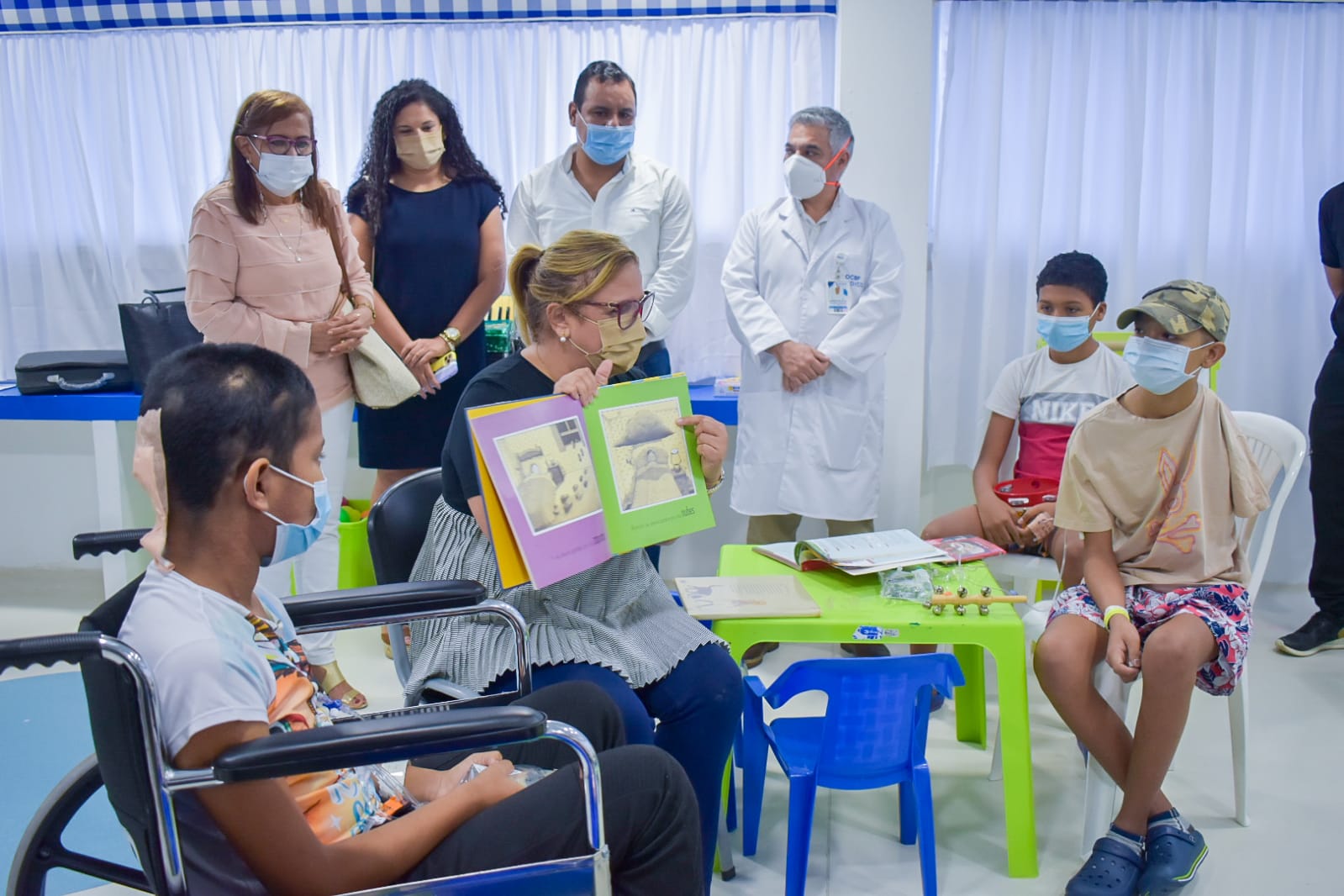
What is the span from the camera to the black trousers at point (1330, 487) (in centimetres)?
337

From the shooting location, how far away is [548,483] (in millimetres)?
1842

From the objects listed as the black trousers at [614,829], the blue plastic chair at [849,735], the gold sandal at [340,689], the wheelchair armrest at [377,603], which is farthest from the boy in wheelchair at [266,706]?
the gold sandal at [340,689]

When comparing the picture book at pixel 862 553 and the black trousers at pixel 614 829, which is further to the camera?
the picture book at pixel 862 553

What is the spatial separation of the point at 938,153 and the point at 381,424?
1980 mm

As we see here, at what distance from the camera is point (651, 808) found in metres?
1.40

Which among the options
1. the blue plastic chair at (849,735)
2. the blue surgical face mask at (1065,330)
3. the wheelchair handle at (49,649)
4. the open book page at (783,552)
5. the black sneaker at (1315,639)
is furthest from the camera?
the black sneaker at (1315,639)

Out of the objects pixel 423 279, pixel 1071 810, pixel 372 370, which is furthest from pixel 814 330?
pixel 1071 810

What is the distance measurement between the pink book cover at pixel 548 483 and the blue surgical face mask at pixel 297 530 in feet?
1.34

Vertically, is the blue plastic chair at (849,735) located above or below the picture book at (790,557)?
below

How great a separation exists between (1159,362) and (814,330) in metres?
1.19

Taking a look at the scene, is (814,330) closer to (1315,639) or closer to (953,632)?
(953,632)

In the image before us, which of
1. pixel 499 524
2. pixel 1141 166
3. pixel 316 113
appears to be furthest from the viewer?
pixel 316 113

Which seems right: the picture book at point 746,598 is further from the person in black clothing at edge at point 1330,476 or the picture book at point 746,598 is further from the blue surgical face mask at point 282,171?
the person in black clothing at edge at point 1330,476

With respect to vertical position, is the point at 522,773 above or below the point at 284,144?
below
